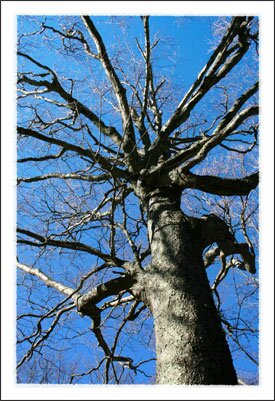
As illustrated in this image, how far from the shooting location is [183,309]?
2047 mm

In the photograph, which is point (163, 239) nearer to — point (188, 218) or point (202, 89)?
point (188, 218)

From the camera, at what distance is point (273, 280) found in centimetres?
213

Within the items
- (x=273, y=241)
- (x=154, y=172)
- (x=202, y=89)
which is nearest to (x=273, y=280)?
(x=273, y=241)

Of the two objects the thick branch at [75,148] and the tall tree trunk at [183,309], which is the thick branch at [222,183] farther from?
the thick branch at [75,148]

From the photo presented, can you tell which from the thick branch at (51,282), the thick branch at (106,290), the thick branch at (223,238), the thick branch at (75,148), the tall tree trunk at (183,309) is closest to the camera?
the tall tree trunk at (183,309)

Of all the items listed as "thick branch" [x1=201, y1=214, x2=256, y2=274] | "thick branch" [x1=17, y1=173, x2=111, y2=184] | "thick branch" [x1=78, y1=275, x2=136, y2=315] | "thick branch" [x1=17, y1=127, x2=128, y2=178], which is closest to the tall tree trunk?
"thick branch" [x1=201, y1=214, x2=256, y2=274]

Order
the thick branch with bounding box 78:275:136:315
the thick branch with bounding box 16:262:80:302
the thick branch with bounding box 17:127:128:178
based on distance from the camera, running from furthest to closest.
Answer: the thick branch with bounding box 16:262:80:302
the thick branch with bounding box 17:127:128:178
the thick branch with bounding box 78:275:136:315

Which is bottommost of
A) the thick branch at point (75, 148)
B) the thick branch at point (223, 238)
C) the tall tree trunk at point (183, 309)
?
the tall tree trunk at point (183, 309)

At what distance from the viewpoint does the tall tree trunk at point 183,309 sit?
5.95 feet

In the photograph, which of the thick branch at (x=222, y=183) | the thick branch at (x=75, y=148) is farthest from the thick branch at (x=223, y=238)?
the thick branch at (x=75, y=148)

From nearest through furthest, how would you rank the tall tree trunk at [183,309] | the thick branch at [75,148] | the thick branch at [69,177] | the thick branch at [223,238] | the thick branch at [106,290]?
the tall tree trunk at [183,309], the thick branch at [106,290], the thick branch at [75,148], the thick branch at [223,238], the thick branch at [69,177]

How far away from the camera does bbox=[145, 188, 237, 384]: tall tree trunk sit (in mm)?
1812

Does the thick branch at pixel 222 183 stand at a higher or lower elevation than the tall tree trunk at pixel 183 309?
higher

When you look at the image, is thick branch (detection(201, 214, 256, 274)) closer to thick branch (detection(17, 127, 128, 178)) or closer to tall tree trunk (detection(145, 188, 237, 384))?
tall tree trunk (detection(145, 188, 237, 384))
